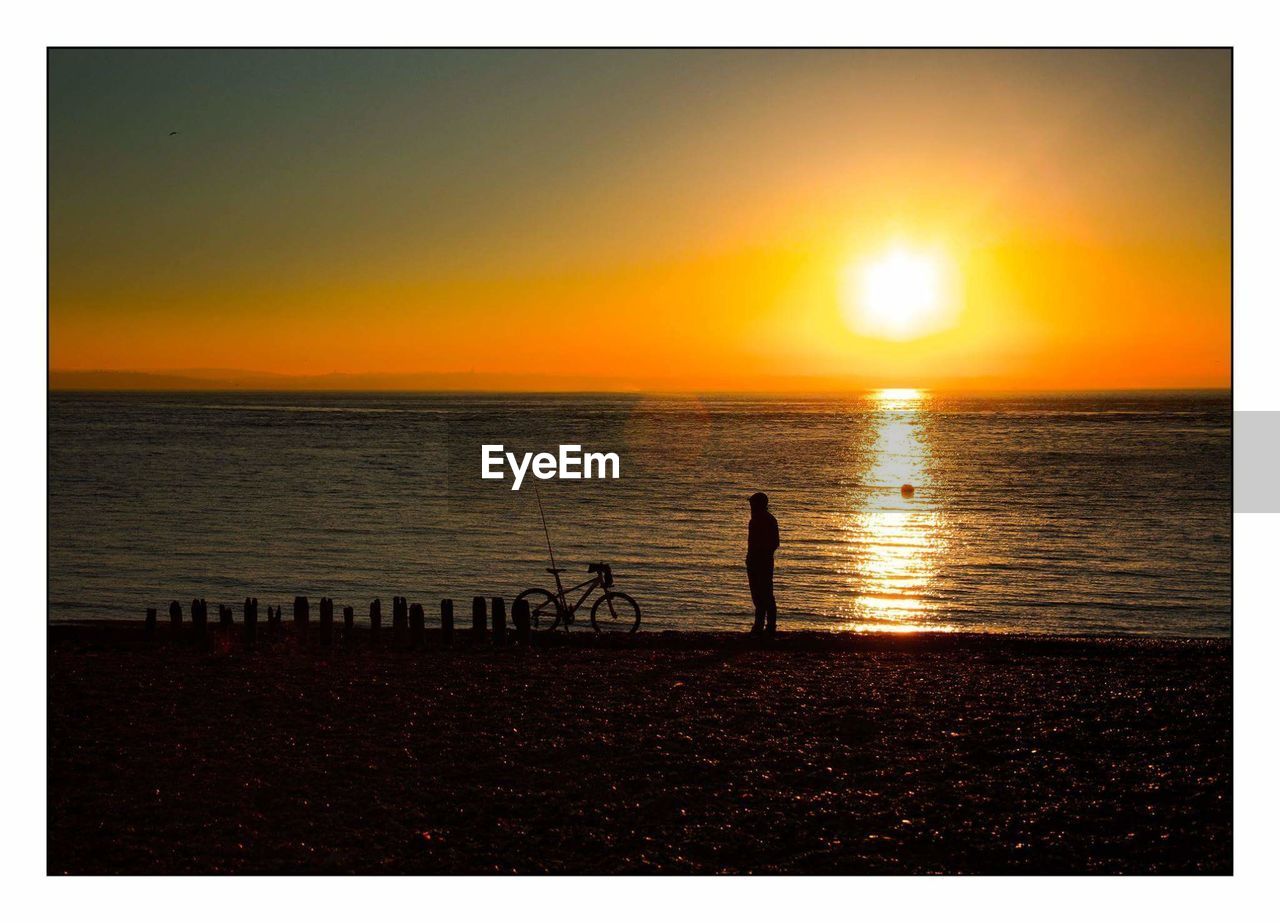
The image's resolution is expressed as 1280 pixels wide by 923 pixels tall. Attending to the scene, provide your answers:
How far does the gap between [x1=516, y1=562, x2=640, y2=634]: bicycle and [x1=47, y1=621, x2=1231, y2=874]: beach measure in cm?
212

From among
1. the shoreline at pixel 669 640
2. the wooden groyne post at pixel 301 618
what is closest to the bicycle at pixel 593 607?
the shoreline at pixel 669 640

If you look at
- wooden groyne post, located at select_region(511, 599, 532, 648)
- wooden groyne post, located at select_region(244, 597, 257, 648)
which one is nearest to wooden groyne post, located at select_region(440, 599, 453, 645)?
wooden groyne post, located at select_region(511, 599, 532, 648)

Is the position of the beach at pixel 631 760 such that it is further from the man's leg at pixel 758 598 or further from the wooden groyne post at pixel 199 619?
the man's leg at pixel 758 598

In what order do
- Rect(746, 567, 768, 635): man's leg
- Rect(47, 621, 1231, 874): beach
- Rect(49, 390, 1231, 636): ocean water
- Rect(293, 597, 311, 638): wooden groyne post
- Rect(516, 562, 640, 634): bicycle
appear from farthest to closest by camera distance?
Rect(49, 390, 1231, 636): ocean water
Rect(516, 562, 640, 634): bicycle
Rect(746, 567, 768, 635): man's leg
Rect(293, 597, 311, 638): wooden groyne post
Rect(47, 621, 1231, 874): beach

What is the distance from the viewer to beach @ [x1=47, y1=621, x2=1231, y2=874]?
27.7ft

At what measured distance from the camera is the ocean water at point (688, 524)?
30344 millimetres

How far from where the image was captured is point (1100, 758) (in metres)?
10.8

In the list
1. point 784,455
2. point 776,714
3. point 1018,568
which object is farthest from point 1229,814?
point 784,455

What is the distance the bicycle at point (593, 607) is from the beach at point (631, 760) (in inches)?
83.4

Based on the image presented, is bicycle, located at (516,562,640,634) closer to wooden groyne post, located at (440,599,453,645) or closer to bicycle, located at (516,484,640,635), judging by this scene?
bicycle, located at (516,484,640,635)

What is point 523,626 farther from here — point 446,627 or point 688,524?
point 688,524

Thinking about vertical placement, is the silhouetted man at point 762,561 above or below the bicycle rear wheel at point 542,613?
above

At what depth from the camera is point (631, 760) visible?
10.5 meters

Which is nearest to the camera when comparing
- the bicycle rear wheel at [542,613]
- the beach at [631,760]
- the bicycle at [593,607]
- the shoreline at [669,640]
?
the beach at [631,760]
